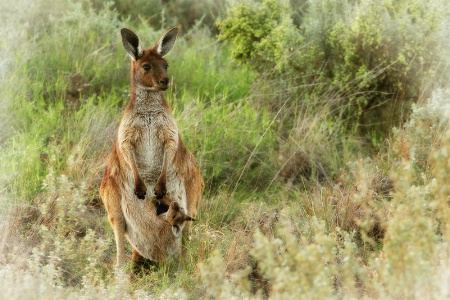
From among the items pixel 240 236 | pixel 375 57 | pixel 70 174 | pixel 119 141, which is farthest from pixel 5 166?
pixel 375 57

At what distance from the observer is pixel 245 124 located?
8.20 meters

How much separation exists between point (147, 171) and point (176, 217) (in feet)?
1.61

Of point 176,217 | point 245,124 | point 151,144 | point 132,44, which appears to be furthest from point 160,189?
point 245,124

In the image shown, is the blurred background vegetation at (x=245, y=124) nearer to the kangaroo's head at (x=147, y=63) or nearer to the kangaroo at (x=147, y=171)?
the kangaroo at (x=147, y=171)

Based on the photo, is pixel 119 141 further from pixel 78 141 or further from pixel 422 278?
pixel 422 278

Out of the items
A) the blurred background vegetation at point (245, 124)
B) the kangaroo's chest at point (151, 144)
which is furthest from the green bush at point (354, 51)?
the kangaroo's chest at point (151, 144)

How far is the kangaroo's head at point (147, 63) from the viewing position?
5898 millimetres

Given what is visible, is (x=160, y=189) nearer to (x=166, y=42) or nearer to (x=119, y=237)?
(x=119, y=237)

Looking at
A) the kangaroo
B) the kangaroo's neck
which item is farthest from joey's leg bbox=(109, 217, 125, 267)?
the kangaroo's neck

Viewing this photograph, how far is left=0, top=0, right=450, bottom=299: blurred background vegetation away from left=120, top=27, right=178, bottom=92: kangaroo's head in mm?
883

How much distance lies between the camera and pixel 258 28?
29.7 feet

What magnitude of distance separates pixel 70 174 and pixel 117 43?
2965 mm

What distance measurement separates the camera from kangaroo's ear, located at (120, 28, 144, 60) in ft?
19.5

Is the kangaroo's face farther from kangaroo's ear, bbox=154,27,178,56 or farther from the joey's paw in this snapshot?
the joey's paw
